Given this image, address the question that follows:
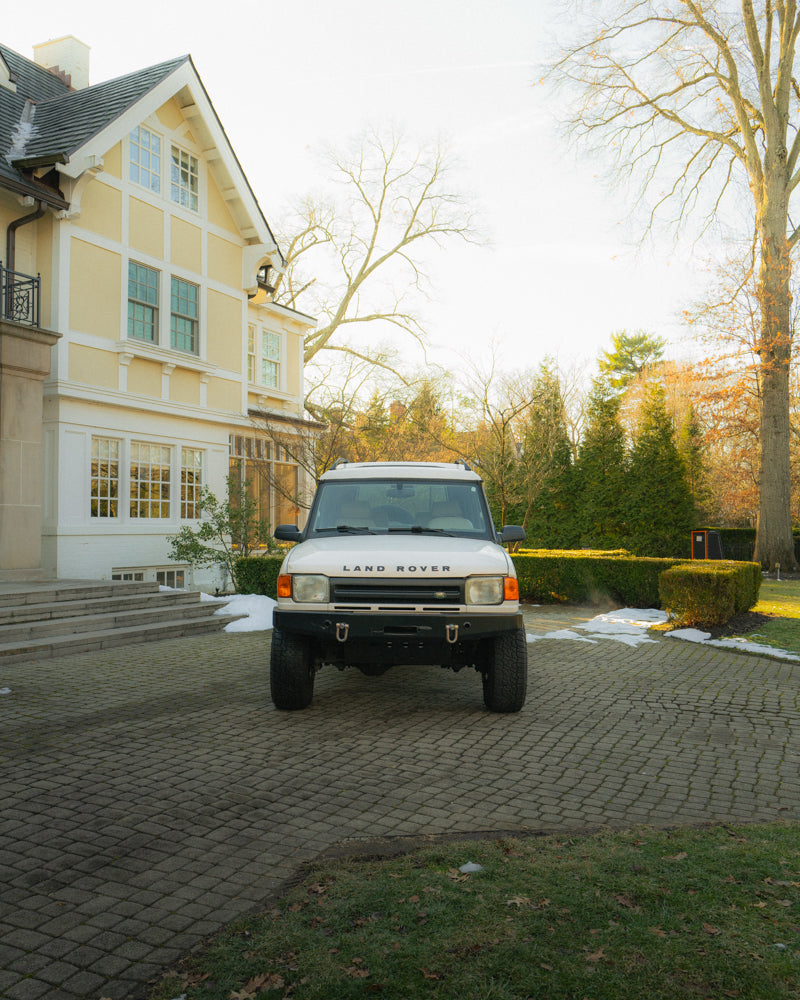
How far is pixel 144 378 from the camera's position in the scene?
15.9m

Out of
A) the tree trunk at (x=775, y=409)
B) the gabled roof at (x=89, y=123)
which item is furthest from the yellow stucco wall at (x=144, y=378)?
the tree trunk at (x=775, y=409)

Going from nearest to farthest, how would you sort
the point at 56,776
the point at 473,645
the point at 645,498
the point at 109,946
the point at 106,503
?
the point at 109,946 → the point at 56,776 → the point at 473,645 → the point at 106,503 → the point at 645,498

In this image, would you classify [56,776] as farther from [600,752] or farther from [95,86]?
[95,86]

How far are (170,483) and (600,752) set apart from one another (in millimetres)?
13101

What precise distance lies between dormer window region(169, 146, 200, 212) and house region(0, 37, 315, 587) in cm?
5

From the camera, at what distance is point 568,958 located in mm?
2791

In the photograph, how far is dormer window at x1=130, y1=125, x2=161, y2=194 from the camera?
632 inches

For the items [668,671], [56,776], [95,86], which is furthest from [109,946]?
[95,86]

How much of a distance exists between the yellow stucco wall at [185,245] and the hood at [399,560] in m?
12.7

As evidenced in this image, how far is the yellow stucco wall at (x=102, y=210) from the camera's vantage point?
14.7 m

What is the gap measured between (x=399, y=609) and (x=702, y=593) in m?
7.55

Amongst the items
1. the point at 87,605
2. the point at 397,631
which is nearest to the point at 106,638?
the point at 87,605

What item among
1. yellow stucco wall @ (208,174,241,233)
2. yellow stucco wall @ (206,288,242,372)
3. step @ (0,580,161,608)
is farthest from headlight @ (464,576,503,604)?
yellow stucco wall @ (208,174,241,233)

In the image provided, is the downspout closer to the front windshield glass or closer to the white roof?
the white roof
